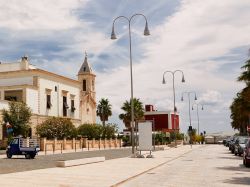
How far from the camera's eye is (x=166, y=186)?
47.1 ft

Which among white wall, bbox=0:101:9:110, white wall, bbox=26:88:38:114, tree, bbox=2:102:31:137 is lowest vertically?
tree, bbox=2:102:31:137

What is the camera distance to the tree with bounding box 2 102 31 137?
57.5 metres

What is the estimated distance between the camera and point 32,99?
71.4 metres

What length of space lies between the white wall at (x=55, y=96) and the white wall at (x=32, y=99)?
4.04ft

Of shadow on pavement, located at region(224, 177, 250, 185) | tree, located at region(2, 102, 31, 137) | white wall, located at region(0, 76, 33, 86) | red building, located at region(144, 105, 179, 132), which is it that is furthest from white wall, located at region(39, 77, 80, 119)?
shadow on pavement, located at region(224, 177, 250, 185)

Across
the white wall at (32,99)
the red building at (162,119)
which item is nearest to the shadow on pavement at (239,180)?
the white wall at (32,99)

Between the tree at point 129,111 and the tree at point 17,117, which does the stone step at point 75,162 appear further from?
the tree at point 129,111

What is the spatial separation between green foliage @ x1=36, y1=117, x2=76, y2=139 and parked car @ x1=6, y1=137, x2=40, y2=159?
25.5 m

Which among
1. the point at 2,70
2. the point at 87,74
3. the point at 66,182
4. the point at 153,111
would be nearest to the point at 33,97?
the point at 2,70

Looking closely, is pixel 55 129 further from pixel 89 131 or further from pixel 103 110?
pixel 103 110

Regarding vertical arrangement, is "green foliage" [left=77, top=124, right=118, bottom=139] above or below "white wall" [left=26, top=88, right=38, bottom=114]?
below

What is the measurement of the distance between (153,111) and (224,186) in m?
132

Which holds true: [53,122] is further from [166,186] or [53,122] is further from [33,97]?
[166,186]

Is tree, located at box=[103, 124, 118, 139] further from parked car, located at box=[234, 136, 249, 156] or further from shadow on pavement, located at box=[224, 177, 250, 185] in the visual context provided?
shadow on pavement, located at box=[224, 177, 250, 185]
